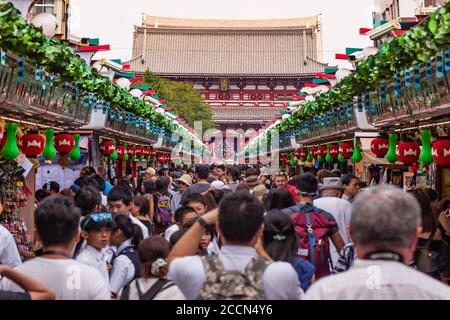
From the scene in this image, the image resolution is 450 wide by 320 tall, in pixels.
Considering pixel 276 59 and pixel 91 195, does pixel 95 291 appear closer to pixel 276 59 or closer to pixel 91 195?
pixel 91 195

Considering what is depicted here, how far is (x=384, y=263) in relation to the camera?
330 cm

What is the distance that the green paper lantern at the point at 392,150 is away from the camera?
13828 mm

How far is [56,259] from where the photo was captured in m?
4.23

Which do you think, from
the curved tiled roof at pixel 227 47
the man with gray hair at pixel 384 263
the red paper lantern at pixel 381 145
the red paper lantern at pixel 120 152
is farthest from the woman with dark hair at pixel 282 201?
the curved tiled roof at pixel 227 47

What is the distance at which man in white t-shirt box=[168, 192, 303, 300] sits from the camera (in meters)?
3.94

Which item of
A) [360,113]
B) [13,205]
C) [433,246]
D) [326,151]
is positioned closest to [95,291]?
[433,246]

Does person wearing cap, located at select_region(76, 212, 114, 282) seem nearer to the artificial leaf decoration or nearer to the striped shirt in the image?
the striped shirt

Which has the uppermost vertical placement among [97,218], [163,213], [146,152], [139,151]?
[146,152]

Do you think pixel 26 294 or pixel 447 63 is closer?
pixel 26 294

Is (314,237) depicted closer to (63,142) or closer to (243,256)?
(243,256)

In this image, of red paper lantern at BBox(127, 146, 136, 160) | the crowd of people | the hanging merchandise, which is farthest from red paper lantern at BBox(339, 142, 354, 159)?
the crowd of people

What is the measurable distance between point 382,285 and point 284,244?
6.99ft

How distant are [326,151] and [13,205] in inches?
525

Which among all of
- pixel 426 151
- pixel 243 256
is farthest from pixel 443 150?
pixel 243 256
